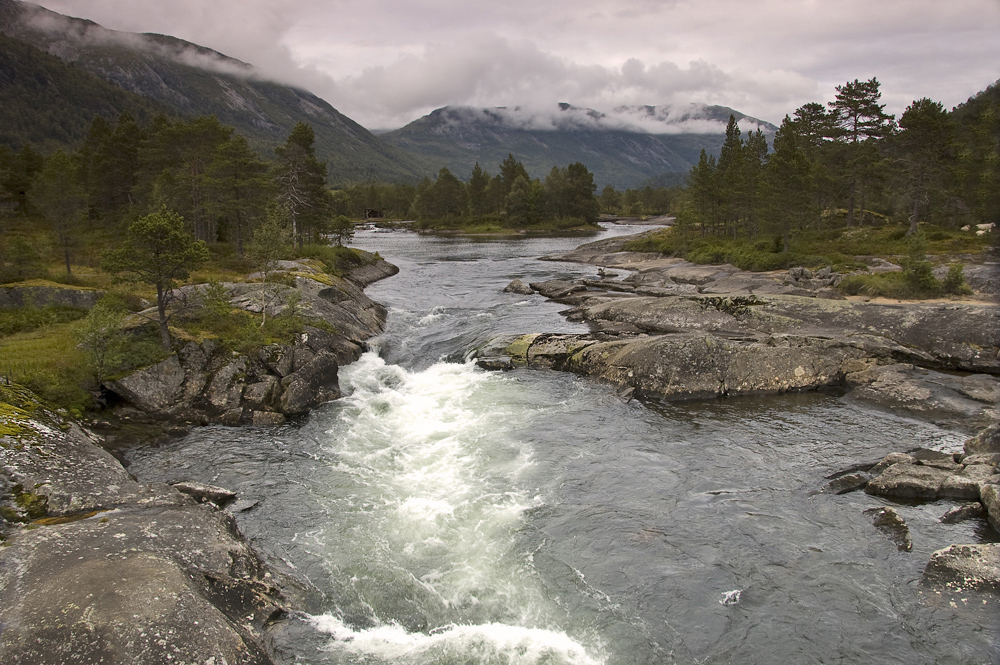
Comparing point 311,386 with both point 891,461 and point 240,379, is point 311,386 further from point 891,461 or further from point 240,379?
point 891,461

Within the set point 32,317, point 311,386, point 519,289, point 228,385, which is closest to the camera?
point 228,385

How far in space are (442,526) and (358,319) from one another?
2530 centimetres

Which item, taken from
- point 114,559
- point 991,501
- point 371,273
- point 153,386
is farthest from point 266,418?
point 371,273

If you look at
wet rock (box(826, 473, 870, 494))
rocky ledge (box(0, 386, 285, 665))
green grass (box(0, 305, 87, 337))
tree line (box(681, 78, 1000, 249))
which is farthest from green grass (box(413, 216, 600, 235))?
→ rocky ledge (box(0, 386, 285, 665))

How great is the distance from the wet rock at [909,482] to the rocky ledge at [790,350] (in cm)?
700

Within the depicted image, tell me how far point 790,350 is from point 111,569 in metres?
28.9

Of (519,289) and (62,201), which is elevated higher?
(62,201)

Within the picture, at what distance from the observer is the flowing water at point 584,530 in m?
11.8

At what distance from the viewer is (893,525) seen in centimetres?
1528

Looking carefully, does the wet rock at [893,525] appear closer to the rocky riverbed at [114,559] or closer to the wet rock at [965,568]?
the wet rock at [965,568]

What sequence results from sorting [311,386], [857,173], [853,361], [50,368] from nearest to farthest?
[50,368] → [311,386] → [853,361] → [857,173]

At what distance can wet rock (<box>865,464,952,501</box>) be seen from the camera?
16656mm

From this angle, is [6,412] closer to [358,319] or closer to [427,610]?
[427,610]

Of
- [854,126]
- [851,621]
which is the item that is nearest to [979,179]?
[854,126]
